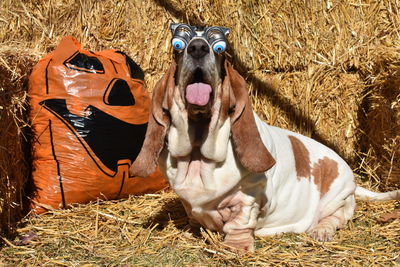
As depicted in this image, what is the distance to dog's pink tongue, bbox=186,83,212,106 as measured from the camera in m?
2.56

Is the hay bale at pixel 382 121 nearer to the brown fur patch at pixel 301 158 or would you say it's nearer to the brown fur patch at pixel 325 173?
the brown fur patch at pixel 325 173

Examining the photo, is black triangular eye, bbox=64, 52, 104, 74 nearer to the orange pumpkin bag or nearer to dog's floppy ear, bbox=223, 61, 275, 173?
the orange pumpkin bag

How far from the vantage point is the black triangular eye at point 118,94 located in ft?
12.3

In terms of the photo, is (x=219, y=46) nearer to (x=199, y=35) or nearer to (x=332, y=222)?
(x=199, y=35)

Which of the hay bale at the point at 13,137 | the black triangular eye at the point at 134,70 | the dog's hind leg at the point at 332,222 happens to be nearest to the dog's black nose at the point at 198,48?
the hay bale at the point at 13,137

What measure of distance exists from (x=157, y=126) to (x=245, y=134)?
509 millimetres

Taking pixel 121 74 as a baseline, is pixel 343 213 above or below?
below


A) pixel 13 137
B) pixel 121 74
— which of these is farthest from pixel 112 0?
pixel 13 137

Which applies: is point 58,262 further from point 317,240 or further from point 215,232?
point 317,240

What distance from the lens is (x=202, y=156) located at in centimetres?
275

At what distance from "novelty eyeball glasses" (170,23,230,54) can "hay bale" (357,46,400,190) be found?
1.77 metres

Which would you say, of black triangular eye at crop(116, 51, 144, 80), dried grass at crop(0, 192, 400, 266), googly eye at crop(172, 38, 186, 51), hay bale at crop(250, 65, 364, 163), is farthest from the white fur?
black triangular eye at crop(116, 51, 144, 80)

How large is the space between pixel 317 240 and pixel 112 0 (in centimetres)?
283

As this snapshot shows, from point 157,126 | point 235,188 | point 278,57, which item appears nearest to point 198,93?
point 157,126
